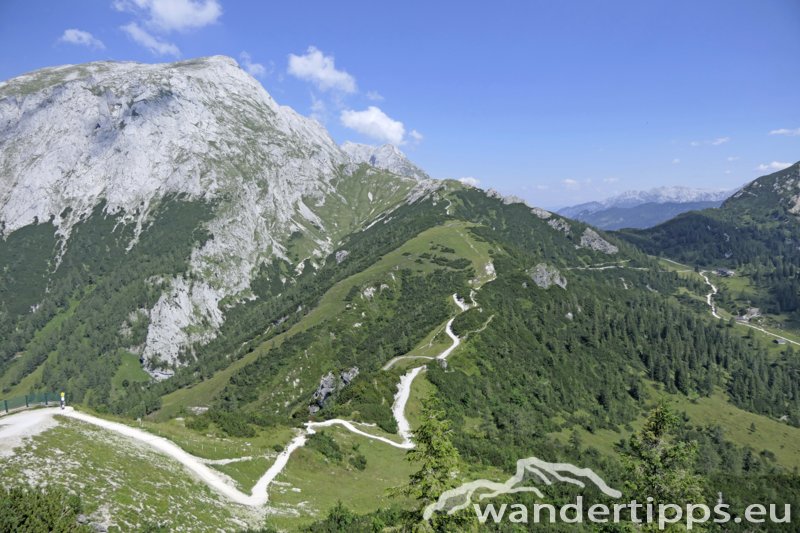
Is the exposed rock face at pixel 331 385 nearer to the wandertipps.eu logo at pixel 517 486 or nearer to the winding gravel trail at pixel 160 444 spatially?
the wandertipps.eu logo at pixel 517 486

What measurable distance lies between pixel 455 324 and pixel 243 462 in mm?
106479

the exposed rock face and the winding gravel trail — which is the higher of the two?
the winding gravel trail

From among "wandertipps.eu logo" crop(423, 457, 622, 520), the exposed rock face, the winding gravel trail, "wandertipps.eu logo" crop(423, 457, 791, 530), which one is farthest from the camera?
the exposed rock face

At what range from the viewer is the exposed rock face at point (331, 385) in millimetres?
124900

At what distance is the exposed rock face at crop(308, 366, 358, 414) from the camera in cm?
12490

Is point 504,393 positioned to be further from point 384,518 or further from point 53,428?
point 53,428

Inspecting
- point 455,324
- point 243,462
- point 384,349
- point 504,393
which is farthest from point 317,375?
point 243,462

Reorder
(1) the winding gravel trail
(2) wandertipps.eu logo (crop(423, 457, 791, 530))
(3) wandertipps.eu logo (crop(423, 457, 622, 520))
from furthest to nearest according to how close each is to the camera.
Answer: (1) the winding gravel trail, (2) wandertipps.eu logo (crop(423, 457, 791, 530)), (3) wandertipps.eu logo (crop(423, 457, 622, 520))

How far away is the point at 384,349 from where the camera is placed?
5827 inches

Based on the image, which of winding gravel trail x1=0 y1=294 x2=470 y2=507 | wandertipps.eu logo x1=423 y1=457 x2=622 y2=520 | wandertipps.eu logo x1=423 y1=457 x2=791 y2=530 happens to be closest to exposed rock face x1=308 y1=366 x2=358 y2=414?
wandertipps.eu logo x1=423 y1=457 x2=622 y2=520

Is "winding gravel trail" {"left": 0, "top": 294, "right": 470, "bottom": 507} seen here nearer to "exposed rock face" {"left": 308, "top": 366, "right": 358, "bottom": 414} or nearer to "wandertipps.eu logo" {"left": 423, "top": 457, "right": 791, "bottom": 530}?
"wandertipps.eu logo" {"left": 423, "top": 457, "right": 791, "bottom": 530}

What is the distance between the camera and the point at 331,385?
454 feet

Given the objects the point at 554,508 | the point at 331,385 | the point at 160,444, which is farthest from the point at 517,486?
the point at 331,385

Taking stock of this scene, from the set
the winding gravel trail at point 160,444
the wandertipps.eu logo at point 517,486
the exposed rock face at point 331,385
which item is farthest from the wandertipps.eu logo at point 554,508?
the exposed rock face at point 331,385
